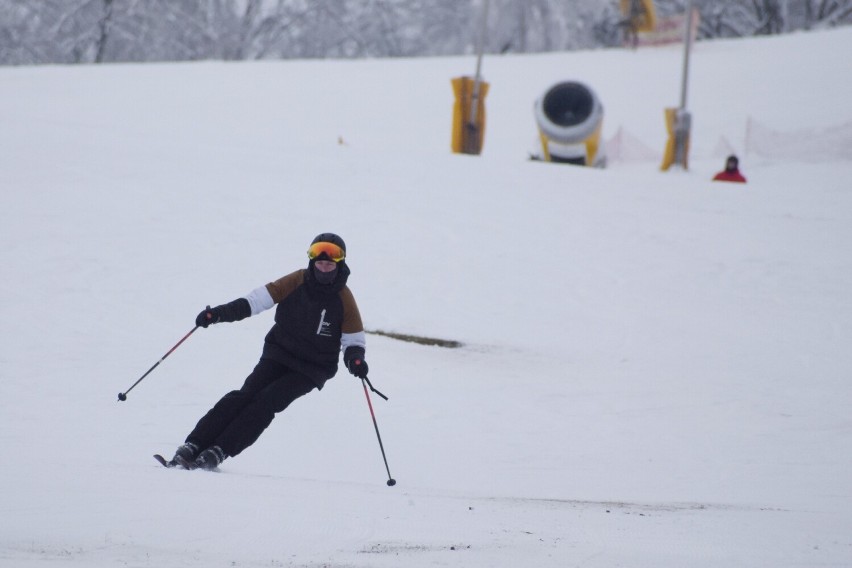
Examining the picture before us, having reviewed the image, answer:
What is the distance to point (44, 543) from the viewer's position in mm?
3131

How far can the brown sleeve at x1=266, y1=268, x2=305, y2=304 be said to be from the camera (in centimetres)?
518

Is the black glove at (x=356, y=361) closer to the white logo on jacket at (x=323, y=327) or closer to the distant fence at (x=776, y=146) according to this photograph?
the white logo on jacket at (x=323, y=327)

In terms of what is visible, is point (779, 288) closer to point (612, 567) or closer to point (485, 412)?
point (485, 412)

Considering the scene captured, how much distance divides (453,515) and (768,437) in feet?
10.5

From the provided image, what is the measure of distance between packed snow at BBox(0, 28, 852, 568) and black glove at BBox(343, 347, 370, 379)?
1.92 ft

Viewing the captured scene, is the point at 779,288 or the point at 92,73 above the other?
the point at 92,73

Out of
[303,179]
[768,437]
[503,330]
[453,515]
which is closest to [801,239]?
[503,330]

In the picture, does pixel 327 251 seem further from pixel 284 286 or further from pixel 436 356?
pixel 436 356

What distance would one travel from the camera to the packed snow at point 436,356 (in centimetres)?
371

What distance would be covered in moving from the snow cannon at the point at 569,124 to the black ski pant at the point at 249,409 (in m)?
11.1

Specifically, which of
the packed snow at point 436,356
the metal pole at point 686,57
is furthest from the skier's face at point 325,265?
the metal pole at point 686,57

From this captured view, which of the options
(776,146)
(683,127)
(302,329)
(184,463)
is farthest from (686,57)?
(184,463)

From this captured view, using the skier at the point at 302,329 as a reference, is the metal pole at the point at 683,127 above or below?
above

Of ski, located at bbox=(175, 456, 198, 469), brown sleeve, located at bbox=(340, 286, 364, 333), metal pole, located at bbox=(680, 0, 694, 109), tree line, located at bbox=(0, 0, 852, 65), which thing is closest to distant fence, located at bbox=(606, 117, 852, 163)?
metal pole, located at bbox=(680, 0, 694, 109)
